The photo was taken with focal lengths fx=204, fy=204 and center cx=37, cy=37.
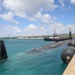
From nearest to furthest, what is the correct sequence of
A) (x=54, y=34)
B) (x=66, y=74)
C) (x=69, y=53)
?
(x=66, y=74), (x=69, y=53), (x=54, y=34)

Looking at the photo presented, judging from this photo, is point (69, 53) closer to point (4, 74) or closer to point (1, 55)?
point (4, 74)

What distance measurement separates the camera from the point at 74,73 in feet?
49.5

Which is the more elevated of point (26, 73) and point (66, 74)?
point (66, 74)

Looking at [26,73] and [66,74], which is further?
[26,73]

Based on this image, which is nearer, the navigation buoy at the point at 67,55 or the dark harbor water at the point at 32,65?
the dark harbor water at the point at 32,65

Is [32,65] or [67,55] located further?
[32,65]

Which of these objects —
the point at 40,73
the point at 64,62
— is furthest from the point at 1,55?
the point at 40,73

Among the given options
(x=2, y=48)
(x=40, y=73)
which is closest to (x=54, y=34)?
(x=2, y=48)

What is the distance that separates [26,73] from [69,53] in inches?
306

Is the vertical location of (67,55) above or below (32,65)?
above

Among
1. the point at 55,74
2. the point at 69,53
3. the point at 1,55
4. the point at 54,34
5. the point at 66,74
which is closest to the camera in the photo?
the point at 66,74

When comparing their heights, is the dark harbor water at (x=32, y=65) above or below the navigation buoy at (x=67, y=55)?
below

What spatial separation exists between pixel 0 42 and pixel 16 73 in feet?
52.3

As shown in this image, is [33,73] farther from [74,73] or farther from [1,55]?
[1,55]
